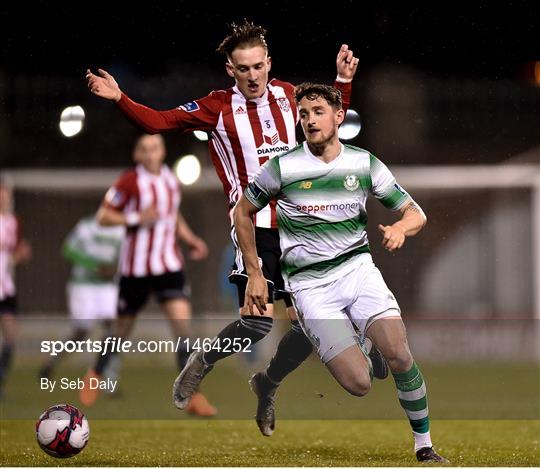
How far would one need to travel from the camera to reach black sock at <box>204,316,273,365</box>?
22.1 ft

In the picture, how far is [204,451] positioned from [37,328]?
7889 mm

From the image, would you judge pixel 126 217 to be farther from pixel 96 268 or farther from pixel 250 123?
pixel 250 123

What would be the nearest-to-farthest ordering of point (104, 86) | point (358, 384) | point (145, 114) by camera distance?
point (358, 384), point (104, 86), point (145, 114)

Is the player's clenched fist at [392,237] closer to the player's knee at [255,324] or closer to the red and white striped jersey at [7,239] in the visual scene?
the player's knee at [255,324]

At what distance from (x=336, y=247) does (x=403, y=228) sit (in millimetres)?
551

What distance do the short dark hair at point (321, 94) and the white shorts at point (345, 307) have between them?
2.69ft

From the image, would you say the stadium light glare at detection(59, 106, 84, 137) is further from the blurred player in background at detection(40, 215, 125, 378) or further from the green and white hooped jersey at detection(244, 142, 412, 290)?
the blurred player in background at detection(40, 215, 125, 378)

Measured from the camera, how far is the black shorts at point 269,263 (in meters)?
6.67

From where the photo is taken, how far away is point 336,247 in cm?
636

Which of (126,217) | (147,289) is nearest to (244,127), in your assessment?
(147,289)

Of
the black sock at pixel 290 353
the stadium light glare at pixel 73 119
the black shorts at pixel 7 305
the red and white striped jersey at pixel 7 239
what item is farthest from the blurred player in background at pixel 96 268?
the black sock at pixel 290 353

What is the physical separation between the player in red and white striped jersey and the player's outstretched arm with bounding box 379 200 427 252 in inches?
28.7

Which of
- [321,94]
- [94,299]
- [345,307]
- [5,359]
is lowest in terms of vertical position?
[94,299]

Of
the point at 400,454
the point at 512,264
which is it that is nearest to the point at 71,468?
the point at 400,454
